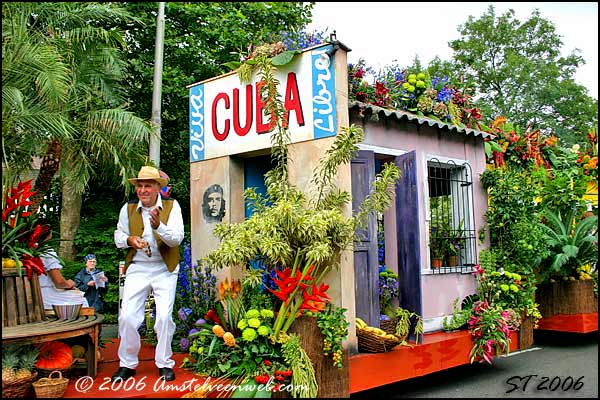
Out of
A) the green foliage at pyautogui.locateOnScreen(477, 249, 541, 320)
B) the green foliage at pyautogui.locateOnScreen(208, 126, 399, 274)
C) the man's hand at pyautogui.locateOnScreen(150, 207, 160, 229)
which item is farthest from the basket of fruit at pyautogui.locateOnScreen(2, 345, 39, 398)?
the green foliage at pyautogui.locateOnScreen(477, 249, 541, 320)

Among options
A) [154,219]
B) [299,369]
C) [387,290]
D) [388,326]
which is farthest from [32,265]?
[387,290]

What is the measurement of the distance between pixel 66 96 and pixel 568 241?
8.25 meters

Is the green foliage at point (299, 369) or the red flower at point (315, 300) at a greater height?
the red flower at point (315, 300)

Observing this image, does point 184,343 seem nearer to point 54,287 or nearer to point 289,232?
point 54,287

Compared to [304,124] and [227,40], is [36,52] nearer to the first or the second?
[304,124]

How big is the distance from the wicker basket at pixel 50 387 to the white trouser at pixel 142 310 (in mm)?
604

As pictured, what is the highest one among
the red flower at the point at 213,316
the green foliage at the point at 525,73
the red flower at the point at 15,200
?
the green foliage at the point at 525,73

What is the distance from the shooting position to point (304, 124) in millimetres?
6234

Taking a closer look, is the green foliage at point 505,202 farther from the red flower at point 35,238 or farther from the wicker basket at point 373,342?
the red flower at point 35,238

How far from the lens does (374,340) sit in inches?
233

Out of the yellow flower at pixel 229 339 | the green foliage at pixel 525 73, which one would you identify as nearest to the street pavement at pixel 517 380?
the yellow flower at pixel 229 339

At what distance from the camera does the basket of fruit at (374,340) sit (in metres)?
5.93

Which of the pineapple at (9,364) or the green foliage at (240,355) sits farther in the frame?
the green foliage at (240,355)

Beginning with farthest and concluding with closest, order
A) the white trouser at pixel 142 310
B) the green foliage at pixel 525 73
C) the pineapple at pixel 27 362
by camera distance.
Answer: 1. the green foliage at pixel 525 73
2. the white trouser at pixel 142 310
3. the pineapple at pixel 27 362
